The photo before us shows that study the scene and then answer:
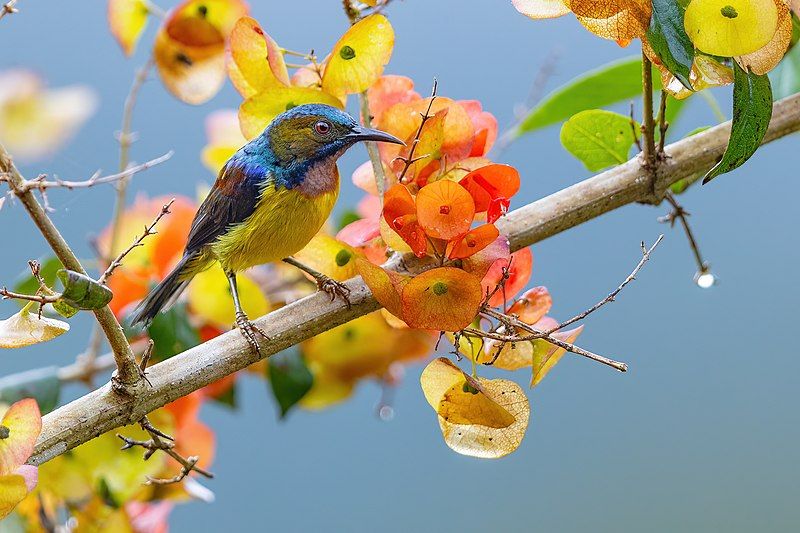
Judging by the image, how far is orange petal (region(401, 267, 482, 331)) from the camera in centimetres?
50

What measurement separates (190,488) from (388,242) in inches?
14.8

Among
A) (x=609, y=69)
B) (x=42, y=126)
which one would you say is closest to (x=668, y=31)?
(x=609, y=69)

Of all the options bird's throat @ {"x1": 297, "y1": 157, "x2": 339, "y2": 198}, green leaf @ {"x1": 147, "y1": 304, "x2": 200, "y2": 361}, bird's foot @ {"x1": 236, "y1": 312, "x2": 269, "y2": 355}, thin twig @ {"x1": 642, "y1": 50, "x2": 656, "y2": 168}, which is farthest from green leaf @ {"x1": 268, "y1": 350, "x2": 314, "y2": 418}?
thin twig @ {"x1": 642, "y1": 50, "x2": 656, "y2": 168}

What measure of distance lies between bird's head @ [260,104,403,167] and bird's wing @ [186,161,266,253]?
28 millimetres

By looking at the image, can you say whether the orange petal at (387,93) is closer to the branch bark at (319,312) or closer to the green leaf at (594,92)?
the branch bark at (319,312)

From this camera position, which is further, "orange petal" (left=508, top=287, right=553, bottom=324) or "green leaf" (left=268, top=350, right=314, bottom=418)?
"green leaf" (left=268, top=350, right=314, bottom=418)

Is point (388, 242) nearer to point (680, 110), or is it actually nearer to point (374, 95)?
point (374, 95)

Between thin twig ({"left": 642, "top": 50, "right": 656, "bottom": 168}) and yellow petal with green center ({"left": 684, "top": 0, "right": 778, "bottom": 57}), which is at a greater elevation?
thin twig ({"left": 642, "top": 50, "right": 656, "bottom": 168})

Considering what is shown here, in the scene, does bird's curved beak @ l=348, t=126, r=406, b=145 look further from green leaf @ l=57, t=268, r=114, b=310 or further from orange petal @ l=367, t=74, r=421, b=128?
green leaf @ l=57, t=268, r=114, b=310

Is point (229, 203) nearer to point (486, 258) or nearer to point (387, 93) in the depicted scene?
point (387, 93)

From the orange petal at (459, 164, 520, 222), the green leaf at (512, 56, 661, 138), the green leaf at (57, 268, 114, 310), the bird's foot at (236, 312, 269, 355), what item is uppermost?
the green leaf at (512, 56, 661, 138)

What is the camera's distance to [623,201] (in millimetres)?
614

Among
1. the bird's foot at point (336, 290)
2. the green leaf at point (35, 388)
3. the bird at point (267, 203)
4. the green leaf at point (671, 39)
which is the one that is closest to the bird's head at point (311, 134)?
the bird at point (267, 203)

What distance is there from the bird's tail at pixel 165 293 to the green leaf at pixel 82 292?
341mm
